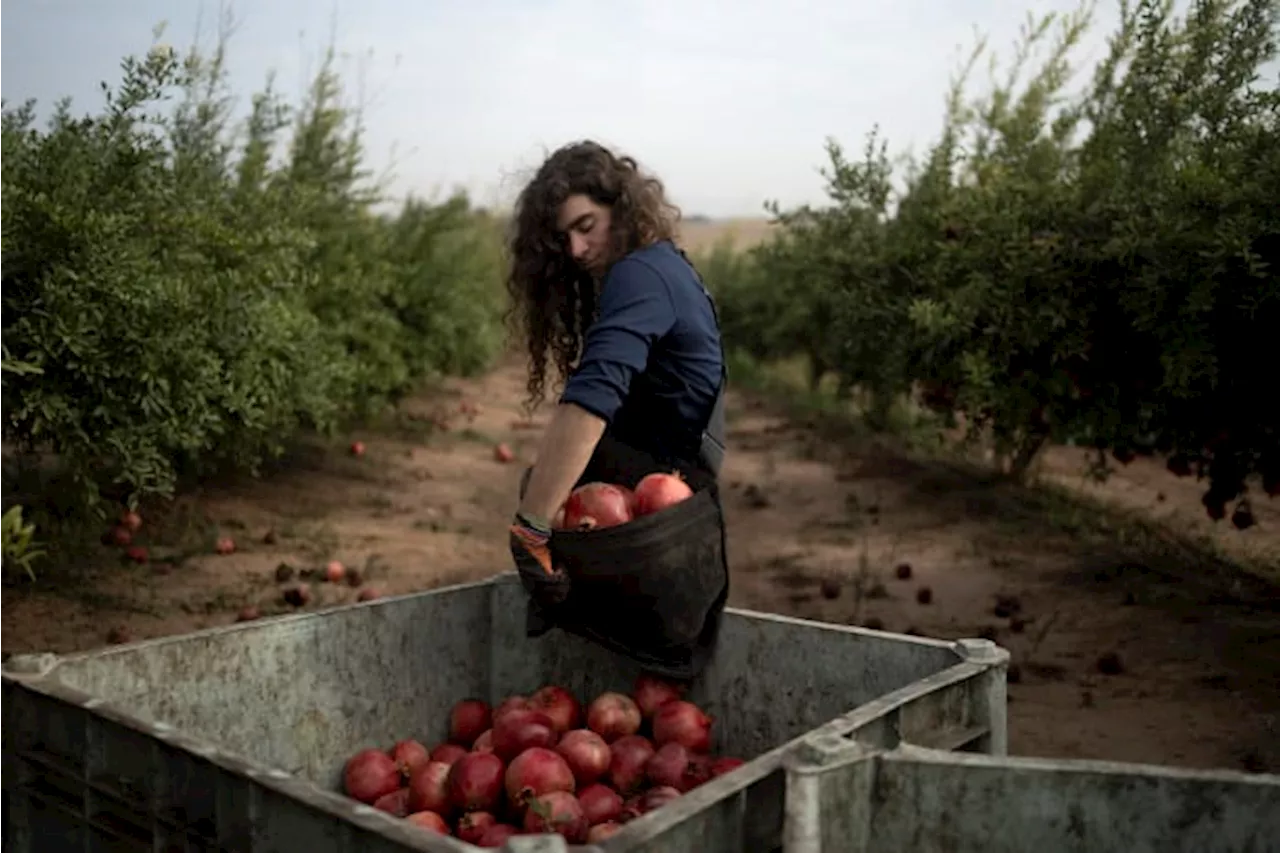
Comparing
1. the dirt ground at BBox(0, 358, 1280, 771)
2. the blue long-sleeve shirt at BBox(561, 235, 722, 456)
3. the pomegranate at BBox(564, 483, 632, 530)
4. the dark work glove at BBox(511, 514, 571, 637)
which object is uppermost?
the blue long-sleeve shirt at BBox(561, 235, 722, 456)

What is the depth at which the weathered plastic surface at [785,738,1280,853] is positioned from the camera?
1939 mm

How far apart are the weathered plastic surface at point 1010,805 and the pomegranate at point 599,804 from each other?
0.65 meters

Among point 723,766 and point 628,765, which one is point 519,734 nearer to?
point 628,765

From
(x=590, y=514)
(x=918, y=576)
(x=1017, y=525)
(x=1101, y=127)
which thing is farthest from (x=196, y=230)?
(x=1017, y=525)

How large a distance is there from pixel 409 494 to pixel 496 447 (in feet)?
9.16

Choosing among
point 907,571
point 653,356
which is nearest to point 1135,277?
point 907,571

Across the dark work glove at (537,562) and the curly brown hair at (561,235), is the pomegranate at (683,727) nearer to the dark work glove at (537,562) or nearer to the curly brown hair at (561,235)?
the dark work glove at (537,562)

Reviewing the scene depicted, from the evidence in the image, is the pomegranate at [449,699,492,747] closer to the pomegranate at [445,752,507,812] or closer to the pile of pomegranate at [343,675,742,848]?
the pile of pomegranate at [343,675,742,848]

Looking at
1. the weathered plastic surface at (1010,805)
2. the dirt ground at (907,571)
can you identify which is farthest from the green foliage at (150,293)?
the weathered plastic surface at (1010,805)

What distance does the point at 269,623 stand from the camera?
121 inches

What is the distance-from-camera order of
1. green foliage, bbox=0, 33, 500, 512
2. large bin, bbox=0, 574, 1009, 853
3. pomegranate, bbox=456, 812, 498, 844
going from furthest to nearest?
green foliage, bbox=0, 33, 500, 512 → pomegranate, bbox=456, 812, 498, 844 → large bin, bbox=0, 574, 1009, 853

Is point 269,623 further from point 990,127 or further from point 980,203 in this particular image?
point 990,127

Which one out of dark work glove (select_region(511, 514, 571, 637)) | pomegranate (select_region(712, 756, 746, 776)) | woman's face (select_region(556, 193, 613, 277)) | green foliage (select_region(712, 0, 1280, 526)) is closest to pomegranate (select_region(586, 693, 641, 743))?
pomegranate (select_region(712, 756, 746, 776))

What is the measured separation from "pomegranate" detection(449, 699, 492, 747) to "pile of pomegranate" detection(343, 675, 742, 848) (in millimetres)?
85
